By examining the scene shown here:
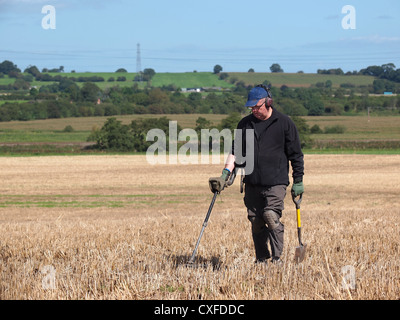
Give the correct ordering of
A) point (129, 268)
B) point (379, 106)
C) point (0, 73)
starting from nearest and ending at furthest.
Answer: point (129, 268), point (379, 106), point (0, 73)

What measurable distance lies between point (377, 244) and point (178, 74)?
6458 inches

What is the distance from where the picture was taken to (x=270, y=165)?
712cm

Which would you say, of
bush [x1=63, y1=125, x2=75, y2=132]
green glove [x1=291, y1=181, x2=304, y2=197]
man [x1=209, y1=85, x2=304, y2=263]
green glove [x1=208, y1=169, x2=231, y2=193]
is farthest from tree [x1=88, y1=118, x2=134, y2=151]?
green glove [x1=291, y1=181, x2=304, y2=197]

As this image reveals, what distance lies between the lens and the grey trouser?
7066 mm

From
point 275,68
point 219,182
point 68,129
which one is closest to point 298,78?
point 275,68

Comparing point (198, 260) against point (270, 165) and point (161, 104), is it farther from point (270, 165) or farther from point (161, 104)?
point (161, 104)

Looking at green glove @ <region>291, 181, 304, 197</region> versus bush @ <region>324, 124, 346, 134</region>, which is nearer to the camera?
green glove @ <region>291, 181, 304, 197</region>

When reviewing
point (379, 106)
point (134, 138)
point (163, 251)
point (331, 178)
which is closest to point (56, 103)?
point (134, 138)

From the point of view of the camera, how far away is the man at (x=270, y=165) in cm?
707

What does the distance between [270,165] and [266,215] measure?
0.58 meters

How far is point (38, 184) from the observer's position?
32688 millimetres

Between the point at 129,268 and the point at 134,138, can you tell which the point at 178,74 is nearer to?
the point at 134,138

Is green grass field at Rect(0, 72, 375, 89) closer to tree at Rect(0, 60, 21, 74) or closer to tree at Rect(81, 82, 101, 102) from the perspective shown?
tree at Rect(0, 60, 21, 74)

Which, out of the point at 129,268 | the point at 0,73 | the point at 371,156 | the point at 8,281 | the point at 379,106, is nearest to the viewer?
the point at 8,281
